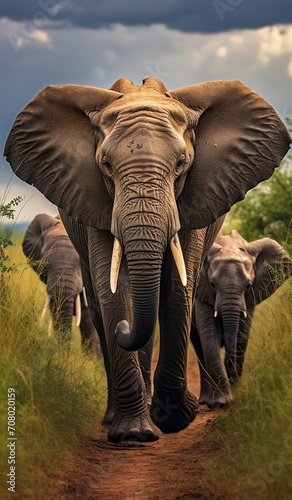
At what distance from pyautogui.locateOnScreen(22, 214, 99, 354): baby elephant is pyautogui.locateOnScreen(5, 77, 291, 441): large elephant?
2649 mm

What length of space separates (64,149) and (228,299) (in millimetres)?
3802

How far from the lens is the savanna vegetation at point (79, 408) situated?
21.9 ft

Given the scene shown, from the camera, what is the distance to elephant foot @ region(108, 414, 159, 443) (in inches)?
337

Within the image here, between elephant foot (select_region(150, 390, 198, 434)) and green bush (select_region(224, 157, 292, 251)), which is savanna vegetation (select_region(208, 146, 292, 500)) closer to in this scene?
elephant foot (select_region(150, 390, 198, 434))

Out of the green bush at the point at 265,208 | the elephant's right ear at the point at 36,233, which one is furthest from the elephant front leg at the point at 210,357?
the green bush at the point at 265,208

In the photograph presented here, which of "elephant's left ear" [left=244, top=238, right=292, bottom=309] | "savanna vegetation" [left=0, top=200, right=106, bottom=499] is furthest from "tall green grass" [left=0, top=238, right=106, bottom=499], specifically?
"elephant's left ear" [left=244, top=238, right=292, bottom=309]

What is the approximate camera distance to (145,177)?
7504 millimetres

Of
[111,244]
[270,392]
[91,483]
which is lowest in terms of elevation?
[91,483]

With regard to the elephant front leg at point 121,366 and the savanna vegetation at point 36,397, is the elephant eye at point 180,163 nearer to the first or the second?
the elephant front leg at point 121,366

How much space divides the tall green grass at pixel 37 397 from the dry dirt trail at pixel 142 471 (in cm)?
14

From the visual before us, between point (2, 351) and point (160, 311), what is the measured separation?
138cm

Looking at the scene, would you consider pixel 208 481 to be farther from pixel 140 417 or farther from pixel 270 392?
pixel 140 417

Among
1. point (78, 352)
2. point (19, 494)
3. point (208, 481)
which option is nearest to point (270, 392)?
point (208, 481)

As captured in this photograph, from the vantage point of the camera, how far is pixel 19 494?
6602 mm
